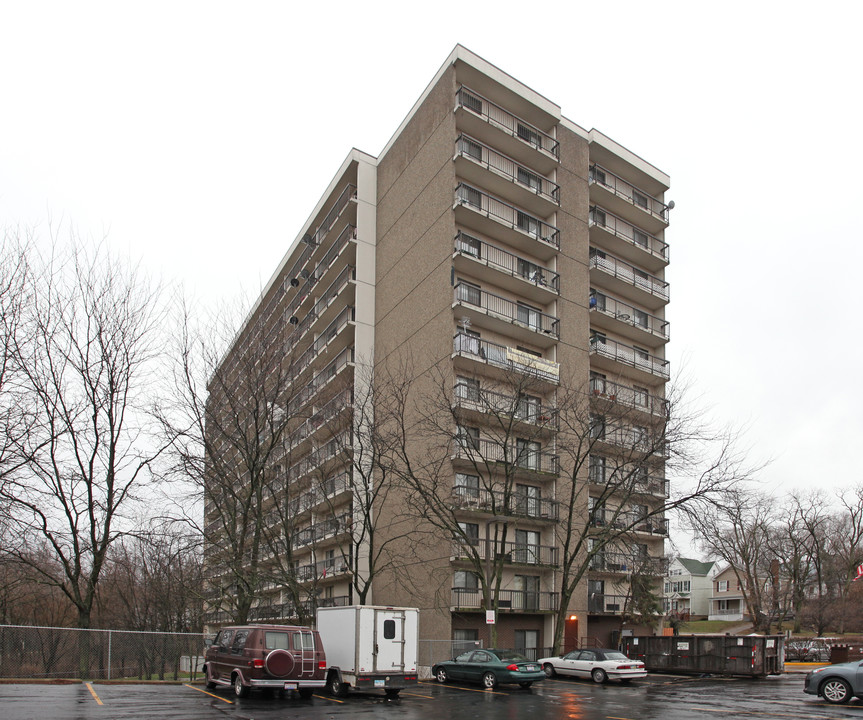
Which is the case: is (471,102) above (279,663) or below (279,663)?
above

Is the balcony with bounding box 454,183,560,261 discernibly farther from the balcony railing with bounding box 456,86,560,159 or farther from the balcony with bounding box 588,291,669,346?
the balcony with bounding box 588,291,669,346

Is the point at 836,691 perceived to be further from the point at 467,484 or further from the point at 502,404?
the point at 502,404

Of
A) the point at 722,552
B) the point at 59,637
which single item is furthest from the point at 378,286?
the point at 722,552

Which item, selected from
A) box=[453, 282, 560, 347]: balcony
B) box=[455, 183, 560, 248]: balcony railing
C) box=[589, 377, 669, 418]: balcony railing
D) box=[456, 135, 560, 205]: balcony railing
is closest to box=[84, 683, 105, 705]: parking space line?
box=[453, 282, 560, 347]: balcony

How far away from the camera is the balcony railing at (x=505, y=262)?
37.8m

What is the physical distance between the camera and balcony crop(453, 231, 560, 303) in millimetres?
37594

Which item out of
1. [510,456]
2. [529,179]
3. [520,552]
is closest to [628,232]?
[529,179]

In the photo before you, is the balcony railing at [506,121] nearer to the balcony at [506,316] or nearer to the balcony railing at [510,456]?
the balcony at [506,316]

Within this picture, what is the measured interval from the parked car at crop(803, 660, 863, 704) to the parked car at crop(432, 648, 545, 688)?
28.2 ft

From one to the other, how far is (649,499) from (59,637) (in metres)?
25.9

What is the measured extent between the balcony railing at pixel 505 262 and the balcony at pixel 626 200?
7186 millimetres

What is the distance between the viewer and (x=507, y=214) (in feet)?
133

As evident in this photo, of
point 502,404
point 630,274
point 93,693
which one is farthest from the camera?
point 630,274

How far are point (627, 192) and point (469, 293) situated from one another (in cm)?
1573
